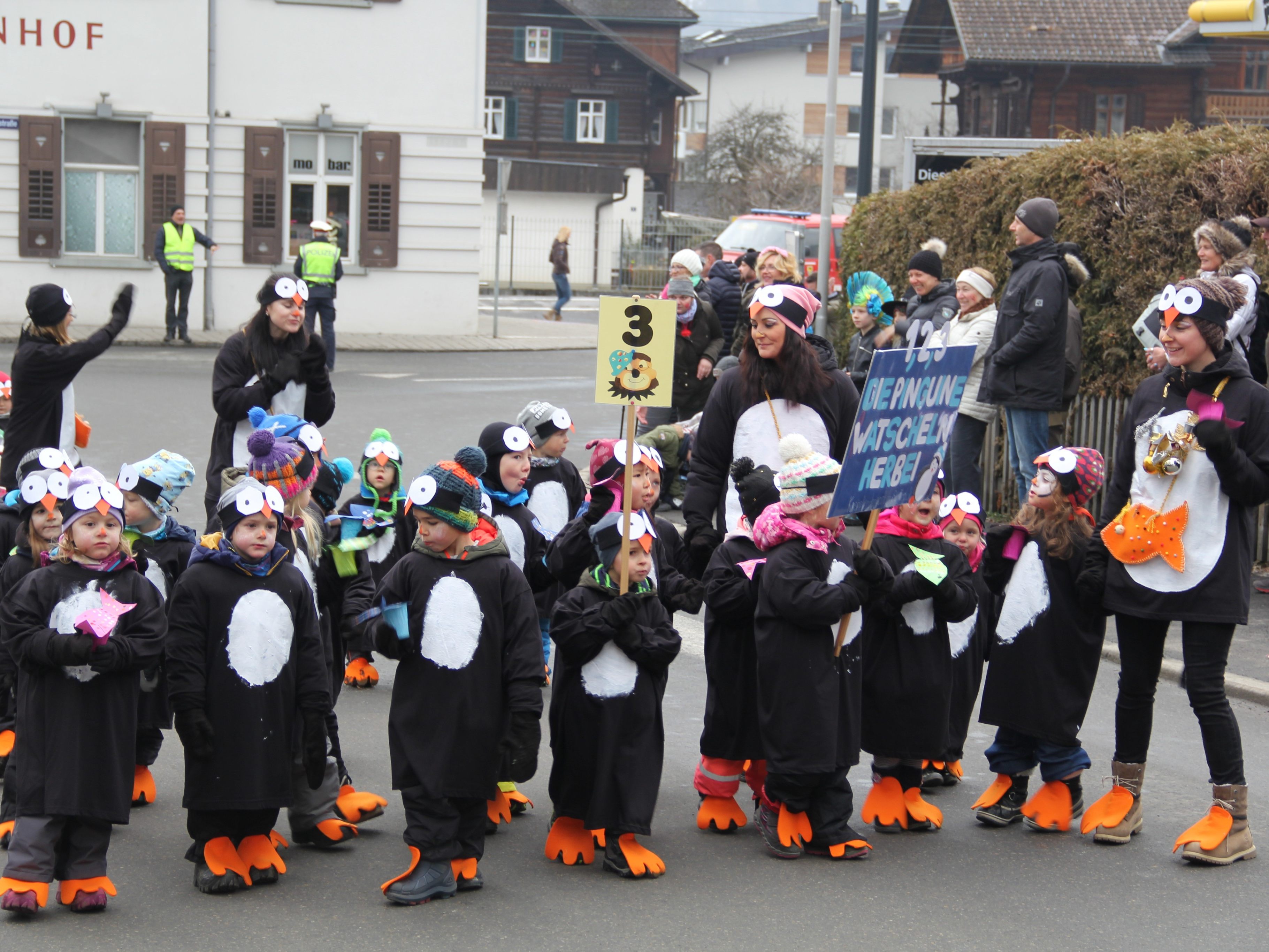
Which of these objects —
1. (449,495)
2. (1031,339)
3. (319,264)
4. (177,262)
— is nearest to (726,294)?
(1031,339)

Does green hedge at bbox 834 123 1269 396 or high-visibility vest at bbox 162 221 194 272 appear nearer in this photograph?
green hedge at bbox 834 123 1269 396

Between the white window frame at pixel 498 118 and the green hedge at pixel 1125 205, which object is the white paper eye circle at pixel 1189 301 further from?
the white window frame at pixel 498 118

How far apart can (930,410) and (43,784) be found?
11.1 ft

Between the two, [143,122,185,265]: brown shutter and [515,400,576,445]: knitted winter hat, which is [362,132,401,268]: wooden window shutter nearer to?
[143,122,185,265]: brown shutter

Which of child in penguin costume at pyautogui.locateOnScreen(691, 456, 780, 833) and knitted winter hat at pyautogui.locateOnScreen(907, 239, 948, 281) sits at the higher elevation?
knitted winter hat at pyautogui.locateOnScreen(907, 239, 948, 281)

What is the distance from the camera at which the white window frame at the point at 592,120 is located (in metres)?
55.7

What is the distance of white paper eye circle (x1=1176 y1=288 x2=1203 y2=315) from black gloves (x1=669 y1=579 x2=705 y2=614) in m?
2.00

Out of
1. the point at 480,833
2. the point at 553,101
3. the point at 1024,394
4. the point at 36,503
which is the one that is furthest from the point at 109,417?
the point at 553,101

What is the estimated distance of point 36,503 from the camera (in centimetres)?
543

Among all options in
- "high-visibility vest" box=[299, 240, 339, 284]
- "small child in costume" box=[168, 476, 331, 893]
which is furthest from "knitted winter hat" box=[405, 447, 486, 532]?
"high-visibility vest" box=[299, 240, 339, 284]

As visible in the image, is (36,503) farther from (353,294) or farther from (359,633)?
(353,294)

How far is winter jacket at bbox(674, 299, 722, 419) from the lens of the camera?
12234 millimetres

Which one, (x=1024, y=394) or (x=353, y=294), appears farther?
(x=353, y=294)

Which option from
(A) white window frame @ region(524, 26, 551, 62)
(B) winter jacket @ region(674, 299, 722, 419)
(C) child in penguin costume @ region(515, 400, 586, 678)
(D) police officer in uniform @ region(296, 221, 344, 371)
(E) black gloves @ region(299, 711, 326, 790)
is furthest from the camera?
(A) white window frame @ region(524, 26, 551, 62)
